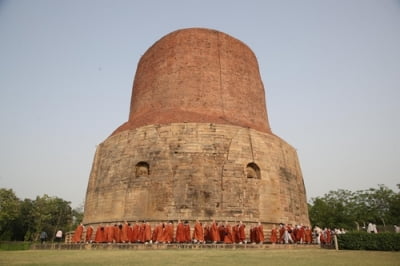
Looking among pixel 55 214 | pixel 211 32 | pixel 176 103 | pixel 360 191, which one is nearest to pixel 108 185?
pixel 176 103

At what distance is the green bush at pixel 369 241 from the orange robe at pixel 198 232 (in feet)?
14.8

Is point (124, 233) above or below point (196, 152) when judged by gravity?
below

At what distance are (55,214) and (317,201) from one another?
91.4 feet

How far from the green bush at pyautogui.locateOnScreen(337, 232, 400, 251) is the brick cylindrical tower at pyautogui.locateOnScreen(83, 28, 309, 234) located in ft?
9.85

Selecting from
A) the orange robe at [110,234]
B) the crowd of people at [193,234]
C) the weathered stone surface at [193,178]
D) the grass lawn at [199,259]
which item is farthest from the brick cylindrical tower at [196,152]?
the grass lawn at [199,259]

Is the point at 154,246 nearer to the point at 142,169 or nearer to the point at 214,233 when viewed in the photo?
the point at 214,233

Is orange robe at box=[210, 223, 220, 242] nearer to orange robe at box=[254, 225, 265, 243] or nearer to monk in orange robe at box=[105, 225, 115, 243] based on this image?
orange robe at box=[254, 225, 265, 243]

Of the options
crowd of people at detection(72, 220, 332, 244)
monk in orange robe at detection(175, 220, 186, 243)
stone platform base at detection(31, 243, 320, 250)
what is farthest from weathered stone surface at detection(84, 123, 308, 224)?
stone platform base at detection(31, 243, 320, 250)

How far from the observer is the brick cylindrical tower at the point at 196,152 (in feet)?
39.5

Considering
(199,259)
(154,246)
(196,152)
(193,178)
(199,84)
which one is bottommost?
(199,259)

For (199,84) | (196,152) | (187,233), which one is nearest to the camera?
(187,233)

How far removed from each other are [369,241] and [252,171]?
502cm

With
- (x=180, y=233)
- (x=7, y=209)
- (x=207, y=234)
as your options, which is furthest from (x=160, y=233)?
(x=7, y=209)

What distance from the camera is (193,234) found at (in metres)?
10.9
